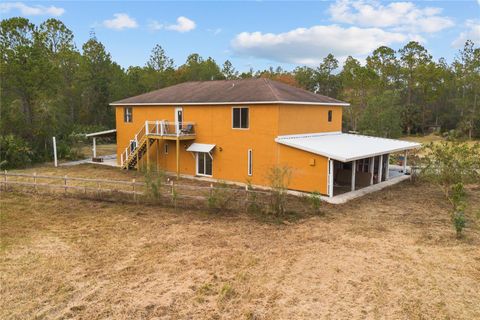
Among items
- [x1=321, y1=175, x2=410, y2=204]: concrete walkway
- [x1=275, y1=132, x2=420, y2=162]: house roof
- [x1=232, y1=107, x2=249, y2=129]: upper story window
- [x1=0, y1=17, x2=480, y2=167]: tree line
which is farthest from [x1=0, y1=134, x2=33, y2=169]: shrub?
[x1=321, y1=175, x2=410, y2=204]: concrete walkway

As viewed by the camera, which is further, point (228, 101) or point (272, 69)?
point (272, 69)

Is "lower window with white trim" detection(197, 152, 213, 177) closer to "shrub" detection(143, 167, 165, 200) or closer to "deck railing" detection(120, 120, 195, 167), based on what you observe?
"deck railing" detection(120, 120, 195, 167)

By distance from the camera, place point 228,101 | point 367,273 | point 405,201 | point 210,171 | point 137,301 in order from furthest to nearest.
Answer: point 210,171 → point 228,101 → point 405,201 → point 367,273 → point 137,301

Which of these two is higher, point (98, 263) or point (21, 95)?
point (21, 95)

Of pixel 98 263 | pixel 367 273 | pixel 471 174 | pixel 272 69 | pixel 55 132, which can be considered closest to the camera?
pixel 367 273

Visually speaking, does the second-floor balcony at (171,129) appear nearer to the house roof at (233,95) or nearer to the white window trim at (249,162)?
the house roof at (233,95)

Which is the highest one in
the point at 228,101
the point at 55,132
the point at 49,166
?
the point at 228,101

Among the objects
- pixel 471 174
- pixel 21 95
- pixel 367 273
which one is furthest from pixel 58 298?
pixel 21 95

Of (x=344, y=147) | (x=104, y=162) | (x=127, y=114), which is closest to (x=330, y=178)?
(x=344, y=147)

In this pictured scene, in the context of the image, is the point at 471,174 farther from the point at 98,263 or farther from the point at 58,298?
the point at 58,298
